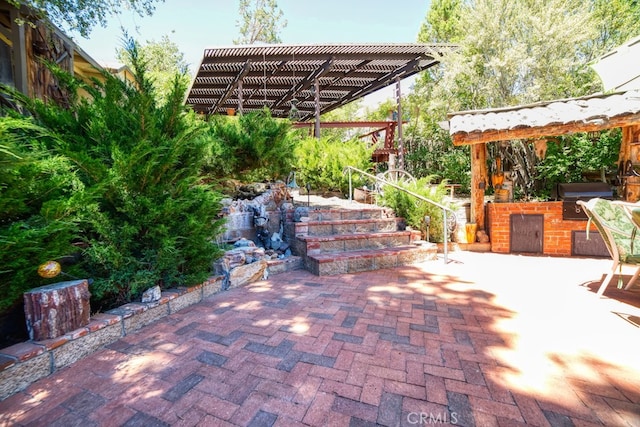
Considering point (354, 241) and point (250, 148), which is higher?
point (250, 148)

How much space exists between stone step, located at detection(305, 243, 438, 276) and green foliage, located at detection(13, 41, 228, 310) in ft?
4.74

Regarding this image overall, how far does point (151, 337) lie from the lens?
217 cm

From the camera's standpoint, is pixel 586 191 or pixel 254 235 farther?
pixel 586 191

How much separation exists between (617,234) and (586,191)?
2.49 meters

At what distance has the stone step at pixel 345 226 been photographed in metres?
4.36

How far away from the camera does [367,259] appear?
3.92m

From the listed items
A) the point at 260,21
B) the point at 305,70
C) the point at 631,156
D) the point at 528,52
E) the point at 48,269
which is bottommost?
the point at 48,269

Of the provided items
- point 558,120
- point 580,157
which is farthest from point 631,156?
point 580,157

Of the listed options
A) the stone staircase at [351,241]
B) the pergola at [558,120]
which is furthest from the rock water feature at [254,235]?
the pergola at [558,120]

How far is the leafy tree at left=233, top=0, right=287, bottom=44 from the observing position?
19328 mm

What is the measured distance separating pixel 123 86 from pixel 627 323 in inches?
188

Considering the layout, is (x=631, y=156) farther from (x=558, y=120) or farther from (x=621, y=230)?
(x=621, y=230)

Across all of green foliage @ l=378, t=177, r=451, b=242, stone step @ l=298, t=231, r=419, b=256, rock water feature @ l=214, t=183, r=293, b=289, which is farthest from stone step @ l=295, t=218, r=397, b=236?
rock water feature @ l=214, t=183, r=293, b=289

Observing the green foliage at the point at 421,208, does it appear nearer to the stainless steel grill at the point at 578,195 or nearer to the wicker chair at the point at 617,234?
the stainless steel grill at the point at 578,195
